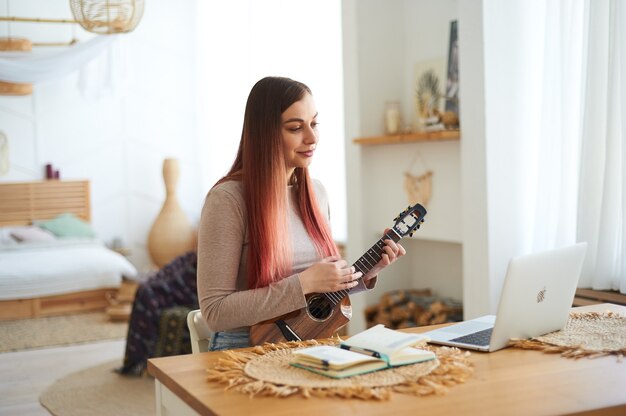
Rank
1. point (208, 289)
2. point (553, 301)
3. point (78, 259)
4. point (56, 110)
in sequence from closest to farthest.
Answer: point (553, 301) → point (208, 289) → point (78, 259) → point (56, 110)

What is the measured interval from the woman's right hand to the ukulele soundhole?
4.4 inches

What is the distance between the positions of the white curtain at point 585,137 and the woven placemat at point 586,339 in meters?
1.24

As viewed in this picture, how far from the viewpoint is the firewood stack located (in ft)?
14.1

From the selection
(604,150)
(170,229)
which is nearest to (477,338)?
(604,150)

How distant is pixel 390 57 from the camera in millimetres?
4820

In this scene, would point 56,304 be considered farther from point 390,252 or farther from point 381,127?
point 390,252

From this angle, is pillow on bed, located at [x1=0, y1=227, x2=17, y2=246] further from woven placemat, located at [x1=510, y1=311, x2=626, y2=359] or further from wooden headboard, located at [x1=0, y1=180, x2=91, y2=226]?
woven placemat, located at [x1=510, y1=311, x2=626, y2=359]

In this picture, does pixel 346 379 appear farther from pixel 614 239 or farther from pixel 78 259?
pixel 78 259

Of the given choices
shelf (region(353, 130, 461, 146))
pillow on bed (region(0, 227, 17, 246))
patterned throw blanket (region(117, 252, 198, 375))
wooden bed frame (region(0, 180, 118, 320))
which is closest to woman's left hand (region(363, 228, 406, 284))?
shelf (region(353, 130, 461, 146))

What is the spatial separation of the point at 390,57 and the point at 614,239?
1.93 meters

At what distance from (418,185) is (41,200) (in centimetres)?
435

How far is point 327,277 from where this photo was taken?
211cm

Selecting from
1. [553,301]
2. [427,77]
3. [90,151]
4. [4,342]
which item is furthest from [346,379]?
[90,151]

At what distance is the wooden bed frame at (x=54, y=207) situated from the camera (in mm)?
6641
